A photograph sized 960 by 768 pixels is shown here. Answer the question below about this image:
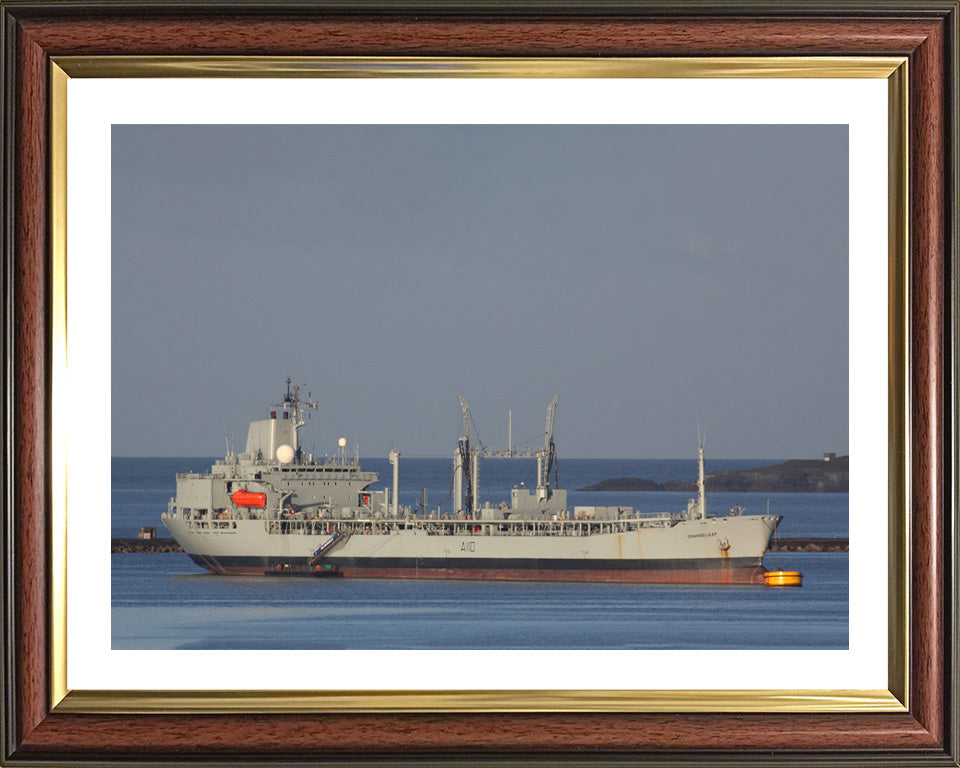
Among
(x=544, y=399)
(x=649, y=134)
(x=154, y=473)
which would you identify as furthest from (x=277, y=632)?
(x=649, y=134)

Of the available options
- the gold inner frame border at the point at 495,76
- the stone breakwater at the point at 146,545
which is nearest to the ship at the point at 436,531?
the stone breakwater at the point at 146,545

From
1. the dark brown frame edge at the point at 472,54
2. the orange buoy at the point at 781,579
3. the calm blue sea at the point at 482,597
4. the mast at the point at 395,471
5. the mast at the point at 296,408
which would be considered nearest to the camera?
the dark brown frame edge at the point at 472,54

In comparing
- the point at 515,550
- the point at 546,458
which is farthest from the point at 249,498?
the point at 546,458

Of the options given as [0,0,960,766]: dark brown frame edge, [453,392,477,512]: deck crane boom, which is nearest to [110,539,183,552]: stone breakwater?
[453,392,477,512]: deck crane boom

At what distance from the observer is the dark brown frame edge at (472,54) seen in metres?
1.08

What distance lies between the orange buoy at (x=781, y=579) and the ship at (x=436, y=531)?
12 centimetres

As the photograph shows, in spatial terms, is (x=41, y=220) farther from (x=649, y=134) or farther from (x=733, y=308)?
(x=733, y=308)

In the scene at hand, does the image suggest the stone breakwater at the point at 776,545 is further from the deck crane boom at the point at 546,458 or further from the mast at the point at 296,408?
the deck crane boom at the point at 546,458

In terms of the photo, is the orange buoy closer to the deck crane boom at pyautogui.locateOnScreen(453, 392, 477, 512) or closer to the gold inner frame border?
the deck crane boom at pyautogui.locateOnScreen(453, 392, 477, 512)

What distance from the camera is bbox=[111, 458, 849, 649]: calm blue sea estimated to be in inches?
266

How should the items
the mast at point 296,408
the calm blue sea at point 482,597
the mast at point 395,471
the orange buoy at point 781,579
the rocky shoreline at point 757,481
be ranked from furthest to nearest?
1. the mast at point 296,408
2. the rocky shoreline at point 757,481
3. the orange buoy at point 781,579
4. the mast at point 395,471
5. the calm blue sea at point 482,597

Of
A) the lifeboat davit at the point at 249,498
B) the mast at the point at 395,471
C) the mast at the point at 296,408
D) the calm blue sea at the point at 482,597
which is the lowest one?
the calm blue sea at the point at 482,597

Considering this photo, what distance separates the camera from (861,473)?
3.72ft

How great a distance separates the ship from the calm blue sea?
0.53 feet
